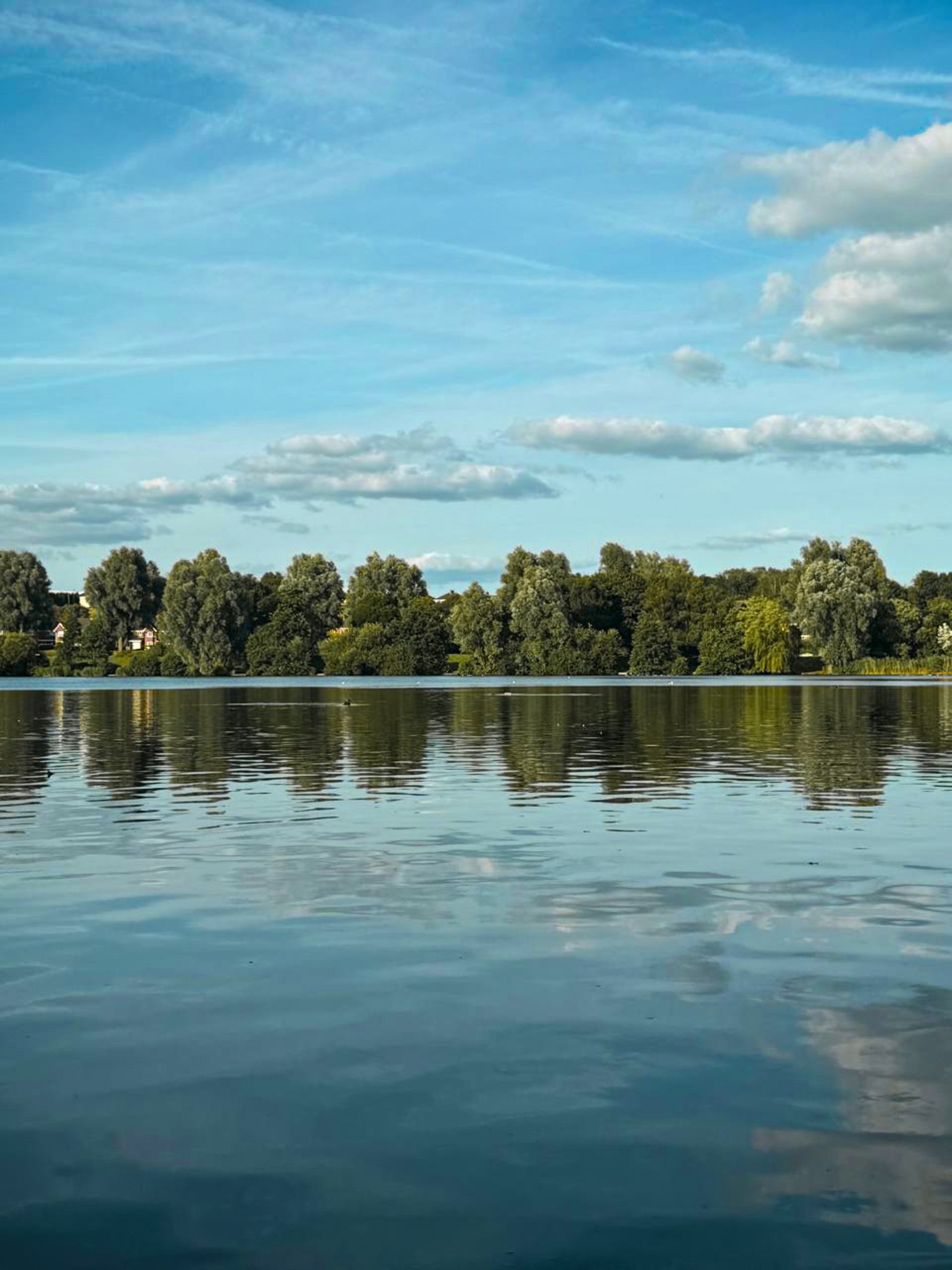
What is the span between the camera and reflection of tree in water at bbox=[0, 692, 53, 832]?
92.1 ft

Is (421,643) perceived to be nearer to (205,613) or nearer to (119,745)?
(205,613)

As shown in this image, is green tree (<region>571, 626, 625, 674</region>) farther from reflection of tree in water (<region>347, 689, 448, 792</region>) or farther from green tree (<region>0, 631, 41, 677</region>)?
green tree (<region>0, 631, 41, 677</region>)

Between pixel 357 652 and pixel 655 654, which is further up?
pixel 357 652

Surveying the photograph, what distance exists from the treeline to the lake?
14138 centimetres

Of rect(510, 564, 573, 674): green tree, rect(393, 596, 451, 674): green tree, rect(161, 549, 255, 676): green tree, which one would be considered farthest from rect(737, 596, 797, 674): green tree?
rect(161, 549, 255, 676): green tree

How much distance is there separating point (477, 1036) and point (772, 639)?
16388 cm

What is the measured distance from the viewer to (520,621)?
17250 cm

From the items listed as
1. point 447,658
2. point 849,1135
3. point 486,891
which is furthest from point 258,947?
point 447,658

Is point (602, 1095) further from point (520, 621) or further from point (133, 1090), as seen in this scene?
point (520, 621)

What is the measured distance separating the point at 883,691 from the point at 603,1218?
104 m

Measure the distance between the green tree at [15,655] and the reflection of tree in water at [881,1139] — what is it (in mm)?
196869

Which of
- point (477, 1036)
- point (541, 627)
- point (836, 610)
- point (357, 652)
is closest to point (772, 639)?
point (836, 610)

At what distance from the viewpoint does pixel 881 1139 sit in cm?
865

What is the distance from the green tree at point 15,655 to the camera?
195750mm
